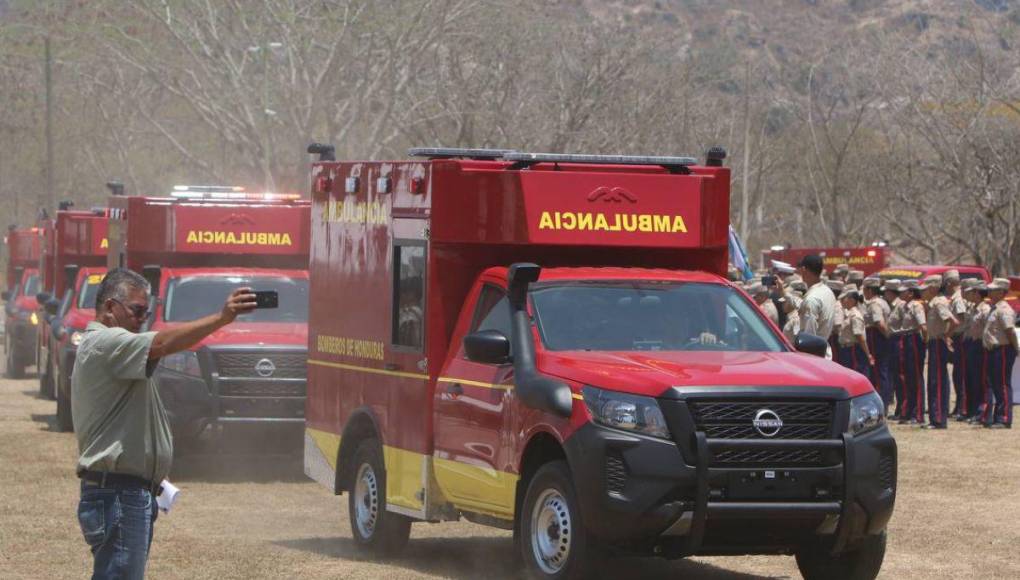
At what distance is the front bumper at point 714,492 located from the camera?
9570 millimetres

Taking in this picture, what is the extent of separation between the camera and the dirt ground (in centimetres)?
1183

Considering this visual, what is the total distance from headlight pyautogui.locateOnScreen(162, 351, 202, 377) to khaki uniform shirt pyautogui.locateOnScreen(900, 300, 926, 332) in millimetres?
10543

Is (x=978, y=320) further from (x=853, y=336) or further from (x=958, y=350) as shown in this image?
(x=853, y=336)

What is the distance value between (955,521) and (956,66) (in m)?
38.4

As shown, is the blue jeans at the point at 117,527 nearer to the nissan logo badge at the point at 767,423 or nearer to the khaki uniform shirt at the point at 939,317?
the nissan logo badge at the point at 767,423

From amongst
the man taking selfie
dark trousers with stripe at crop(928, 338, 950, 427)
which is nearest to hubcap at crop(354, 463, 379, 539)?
the man taking selfie

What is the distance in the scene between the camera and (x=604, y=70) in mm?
46906

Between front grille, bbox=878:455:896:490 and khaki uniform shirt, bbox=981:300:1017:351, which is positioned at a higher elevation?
khaki uniform shirt, bbox=981:300:1017:351

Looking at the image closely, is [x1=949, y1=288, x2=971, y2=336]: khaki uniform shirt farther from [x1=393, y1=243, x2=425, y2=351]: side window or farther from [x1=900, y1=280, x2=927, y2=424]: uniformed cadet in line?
[x1=393, y1=243, x2=425, y2=351]: side window

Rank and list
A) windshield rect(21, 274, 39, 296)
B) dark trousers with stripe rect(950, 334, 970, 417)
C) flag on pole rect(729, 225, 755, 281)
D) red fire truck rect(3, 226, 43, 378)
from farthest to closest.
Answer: windshield rect(21, 274, 39, 296)
red fire truck rect(3, 226, 43, 378)
dark trousers with stripe rect(950, 334, 970, 417)
flag on pole rect(729, 225, 755, 281)

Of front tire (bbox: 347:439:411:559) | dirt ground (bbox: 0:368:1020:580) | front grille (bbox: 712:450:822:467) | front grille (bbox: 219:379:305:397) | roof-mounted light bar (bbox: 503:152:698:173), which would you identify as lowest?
dirt ground (bbox: 0:368:1020:580)

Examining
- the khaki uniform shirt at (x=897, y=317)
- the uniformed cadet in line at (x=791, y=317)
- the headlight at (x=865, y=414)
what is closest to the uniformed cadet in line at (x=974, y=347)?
the khaki uniform shirt at (x=897, y=317)

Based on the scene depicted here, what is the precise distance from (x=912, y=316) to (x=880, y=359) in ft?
2.34

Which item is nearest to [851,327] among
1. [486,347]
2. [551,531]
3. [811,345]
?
[811,345]
